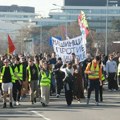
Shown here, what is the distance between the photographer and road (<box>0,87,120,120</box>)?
17812 mm

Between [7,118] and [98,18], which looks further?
[98,18]

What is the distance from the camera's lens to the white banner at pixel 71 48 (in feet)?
92.2

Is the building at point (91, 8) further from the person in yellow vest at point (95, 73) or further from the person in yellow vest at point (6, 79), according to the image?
the person in yellow vest at point (6, 79)

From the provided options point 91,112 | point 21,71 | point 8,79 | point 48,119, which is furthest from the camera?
point 21,71

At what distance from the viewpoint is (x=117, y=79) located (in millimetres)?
30234

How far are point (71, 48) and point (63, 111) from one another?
8982mm

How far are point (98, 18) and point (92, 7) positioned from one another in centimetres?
1012

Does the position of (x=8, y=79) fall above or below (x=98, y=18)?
below

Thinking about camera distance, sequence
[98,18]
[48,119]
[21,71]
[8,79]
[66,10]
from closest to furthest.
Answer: [48,119], [8,79], [21,71], [98,18], [66,10]

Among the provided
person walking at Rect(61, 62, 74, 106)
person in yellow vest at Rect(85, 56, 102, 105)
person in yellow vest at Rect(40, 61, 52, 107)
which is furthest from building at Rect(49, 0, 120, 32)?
person in yellow vest at Rect(40, 61, 52, 107)

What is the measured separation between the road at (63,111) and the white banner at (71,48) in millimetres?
4632

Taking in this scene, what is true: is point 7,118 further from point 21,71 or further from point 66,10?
point 66,10

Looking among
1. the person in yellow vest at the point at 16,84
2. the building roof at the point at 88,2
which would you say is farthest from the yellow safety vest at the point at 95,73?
the building roof at the point at 88,2

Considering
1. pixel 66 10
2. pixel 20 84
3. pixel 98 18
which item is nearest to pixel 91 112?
pixel 20 84
